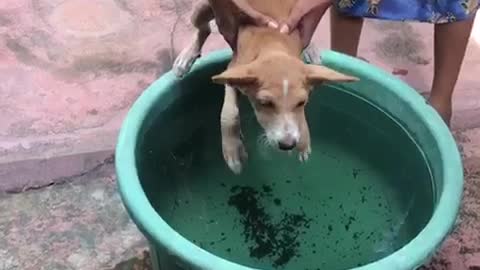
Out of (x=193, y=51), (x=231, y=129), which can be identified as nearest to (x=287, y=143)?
(x=231, y=129)

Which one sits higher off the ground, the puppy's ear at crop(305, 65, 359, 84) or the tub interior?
the puppy's ear at crop(305, 65, 359, 84)

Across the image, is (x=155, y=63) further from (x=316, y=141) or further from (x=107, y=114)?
(x=316, y=141)

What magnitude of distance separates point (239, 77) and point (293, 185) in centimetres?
46

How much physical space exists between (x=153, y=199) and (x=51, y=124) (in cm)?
46

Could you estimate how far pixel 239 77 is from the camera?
95cm

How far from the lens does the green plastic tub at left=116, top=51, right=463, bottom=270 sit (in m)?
1.25

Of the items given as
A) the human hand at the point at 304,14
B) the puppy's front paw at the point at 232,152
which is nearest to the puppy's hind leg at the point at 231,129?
the puppy's front paw at the point at 232,152

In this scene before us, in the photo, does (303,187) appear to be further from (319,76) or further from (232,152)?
(319,76)

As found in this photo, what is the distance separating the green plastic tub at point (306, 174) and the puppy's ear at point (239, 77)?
26 centimetres

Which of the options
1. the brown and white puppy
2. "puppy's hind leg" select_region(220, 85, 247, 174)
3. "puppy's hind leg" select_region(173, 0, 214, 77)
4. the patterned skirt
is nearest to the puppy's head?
the brown and white puppy

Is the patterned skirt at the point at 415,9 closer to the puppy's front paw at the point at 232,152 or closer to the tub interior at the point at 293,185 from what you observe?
the tub interior at the point at 293,185

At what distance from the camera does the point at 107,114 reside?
168cm

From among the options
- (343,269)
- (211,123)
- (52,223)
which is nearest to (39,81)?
(52,223)

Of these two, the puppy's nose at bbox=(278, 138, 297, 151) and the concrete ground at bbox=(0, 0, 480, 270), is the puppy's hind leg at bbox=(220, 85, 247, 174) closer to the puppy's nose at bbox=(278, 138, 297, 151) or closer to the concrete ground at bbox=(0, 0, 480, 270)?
the puppy's nose at bbox=(278, 138, 297, 151)
